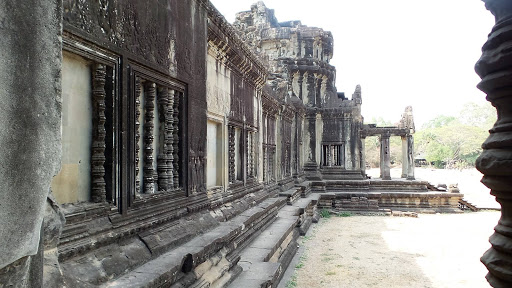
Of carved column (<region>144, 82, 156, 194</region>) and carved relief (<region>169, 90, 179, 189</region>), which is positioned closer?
carved column (<region>144, 82, 156, 194</region>)

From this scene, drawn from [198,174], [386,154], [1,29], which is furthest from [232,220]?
[386,154]

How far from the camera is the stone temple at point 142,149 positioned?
129 cm

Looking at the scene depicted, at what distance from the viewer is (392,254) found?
8.62m

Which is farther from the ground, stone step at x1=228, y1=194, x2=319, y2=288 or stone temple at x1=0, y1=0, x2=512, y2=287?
stone temple at x1=0, y1=0, x2=512, y2=287

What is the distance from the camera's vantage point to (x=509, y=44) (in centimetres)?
151

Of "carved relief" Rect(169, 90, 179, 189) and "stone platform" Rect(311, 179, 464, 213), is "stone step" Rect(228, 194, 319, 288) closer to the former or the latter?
"carved relief" Rect(169, 90, 179, 189)

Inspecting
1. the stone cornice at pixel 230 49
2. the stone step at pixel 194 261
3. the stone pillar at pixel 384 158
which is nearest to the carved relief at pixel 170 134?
the stone step at pixel 194 261

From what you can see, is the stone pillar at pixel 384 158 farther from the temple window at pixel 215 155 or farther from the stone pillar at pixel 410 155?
the temple window at pixel 215 155

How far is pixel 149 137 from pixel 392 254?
280 inches

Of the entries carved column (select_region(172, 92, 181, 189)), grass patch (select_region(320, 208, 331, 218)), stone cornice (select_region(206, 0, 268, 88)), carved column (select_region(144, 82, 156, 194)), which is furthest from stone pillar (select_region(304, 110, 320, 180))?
carved column (select_region(144, 82, 156, 194))

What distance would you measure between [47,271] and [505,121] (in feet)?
7.77

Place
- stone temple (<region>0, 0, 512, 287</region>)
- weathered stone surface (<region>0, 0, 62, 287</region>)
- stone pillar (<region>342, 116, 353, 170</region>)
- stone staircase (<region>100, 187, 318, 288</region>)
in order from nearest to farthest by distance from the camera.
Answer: weathered stone surface (<region>0, 0, 62, 287</region>) → stone temple (<region>0, 0, 512, 287</region>) → stone staircase (<region>100, 187, 318, 288</region>) → stone pillar (<region>342, 116, 353, 170</region>)

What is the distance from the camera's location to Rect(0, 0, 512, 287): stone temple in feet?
4.23

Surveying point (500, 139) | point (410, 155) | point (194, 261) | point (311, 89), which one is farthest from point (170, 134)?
point (410, 155)
